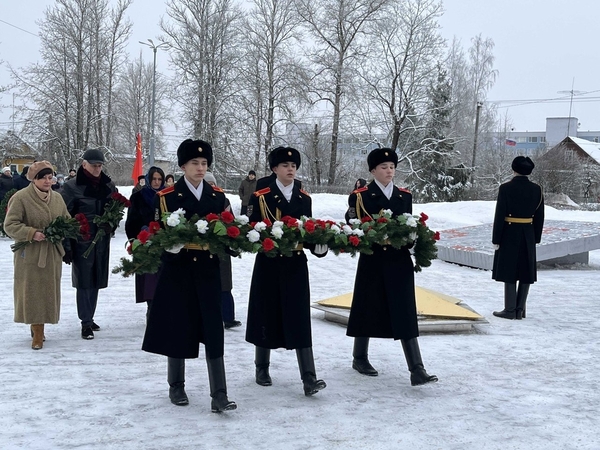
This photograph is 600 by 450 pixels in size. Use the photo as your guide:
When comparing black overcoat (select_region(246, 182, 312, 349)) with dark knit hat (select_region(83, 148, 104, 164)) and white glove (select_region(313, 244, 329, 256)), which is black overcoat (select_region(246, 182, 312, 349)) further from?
dark knit hat (select_region(83, 148, 104, 164))

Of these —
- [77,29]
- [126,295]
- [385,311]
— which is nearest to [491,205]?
[126,295]

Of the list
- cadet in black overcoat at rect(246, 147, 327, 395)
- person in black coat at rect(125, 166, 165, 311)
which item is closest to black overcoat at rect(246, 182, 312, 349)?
cadet in black overcoat at rect(246, 147, 327, 395)

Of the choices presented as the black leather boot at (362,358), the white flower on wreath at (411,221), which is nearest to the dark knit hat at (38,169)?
the black leather boot at (362,358)

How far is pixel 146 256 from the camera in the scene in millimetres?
4863

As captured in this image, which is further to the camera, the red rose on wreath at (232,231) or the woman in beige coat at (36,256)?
the woman in beige coat at (36,256)

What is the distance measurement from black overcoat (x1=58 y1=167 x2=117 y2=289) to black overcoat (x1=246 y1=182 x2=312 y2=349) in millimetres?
2470

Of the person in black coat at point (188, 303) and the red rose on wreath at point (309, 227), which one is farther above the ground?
the red rose on wreath at point (309, 227)

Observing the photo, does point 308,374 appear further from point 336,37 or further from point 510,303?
point 336,37

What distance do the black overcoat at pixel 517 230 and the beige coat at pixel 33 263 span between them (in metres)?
5.37

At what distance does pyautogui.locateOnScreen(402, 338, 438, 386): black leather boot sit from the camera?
18.4 ft

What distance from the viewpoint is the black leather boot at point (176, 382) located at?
5.15 meters

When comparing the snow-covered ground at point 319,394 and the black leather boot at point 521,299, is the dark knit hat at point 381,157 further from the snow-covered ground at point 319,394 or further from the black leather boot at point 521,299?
the black leather boot at point 521,299

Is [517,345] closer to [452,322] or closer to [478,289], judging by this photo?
[452,322]

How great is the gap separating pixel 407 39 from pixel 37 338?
28.4 meters
